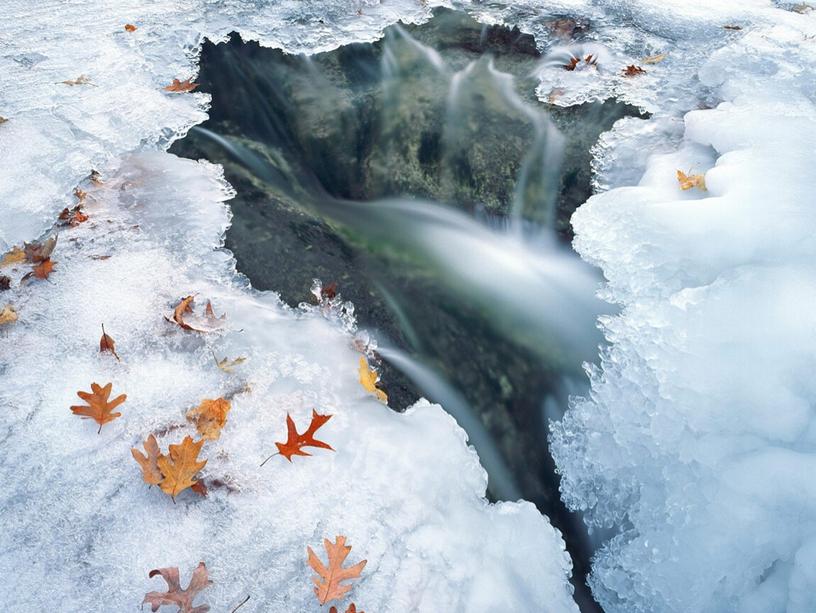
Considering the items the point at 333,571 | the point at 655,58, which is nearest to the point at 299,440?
the point at 333,571

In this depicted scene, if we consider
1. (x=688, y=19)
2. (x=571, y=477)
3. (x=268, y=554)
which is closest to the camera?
(x=268, y=554)

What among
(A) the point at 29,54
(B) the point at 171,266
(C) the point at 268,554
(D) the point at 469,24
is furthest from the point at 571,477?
(A) the point at 29,54

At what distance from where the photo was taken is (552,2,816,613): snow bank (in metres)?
1.58

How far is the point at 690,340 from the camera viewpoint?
184 cm

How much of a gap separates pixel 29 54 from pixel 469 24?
129 inches

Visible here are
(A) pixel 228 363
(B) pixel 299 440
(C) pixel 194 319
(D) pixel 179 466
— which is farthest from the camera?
(C) pixel 194 319

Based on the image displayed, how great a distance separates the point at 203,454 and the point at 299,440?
31 cm

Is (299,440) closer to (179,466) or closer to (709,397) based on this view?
(179,466)

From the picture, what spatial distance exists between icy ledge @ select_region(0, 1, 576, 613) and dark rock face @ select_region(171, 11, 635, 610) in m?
0.24

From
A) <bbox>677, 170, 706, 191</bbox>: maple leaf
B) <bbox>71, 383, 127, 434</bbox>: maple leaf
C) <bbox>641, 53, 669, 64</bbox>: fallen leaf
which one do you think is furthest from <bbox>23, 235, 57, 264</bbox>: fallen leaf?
<bbox>641, 53, 669, 64</bbox>: fallen leaf

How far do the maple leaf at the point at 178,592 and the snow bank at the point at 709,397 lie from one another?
1.27 meters

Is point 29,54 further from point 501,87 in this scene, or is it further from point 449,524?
point 449,524

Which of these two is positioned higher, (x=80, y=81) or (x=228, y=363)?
(x=80, y=81)

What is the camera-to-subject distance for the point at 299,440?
178 centimetres
